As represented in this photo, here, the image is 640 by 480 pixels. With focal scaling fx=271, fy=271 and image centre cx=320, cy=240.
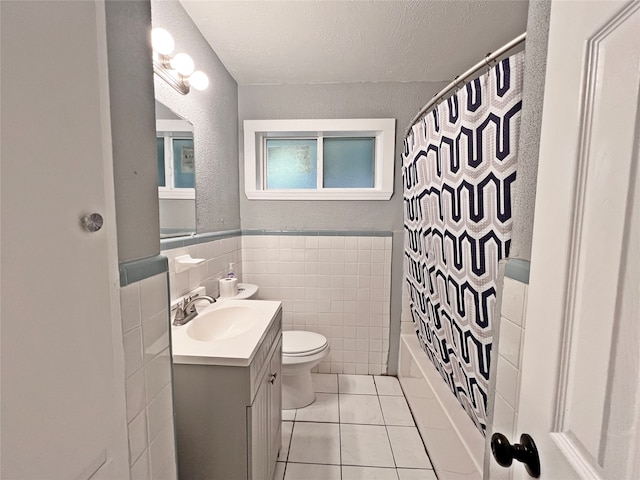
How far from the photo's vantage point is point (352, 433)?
5.39ft

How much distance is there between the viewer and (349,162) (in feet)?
7.31

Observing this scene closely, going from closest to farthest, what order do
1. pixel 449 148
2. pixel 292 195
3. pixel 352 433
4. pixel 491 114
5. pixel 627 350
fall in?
pixel 627 350, pixel 491 114, pixel 449 148, pixel 352 433, pixel 292 195

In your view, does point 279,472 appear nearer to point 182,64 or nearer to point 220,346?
point 220,346

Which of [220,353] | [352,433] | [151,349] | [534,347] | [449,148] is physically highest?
[449,148]

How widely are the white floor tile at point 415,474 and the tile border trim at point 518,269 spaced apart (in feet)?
4.41

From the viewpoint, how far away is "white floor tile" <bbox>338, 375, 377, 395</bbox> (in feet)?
6.68

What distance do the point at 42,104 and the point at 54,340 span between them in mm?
317

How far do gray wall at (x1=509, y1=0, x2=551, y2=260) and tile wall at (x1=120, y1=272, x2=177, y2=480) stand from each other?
0.85 meters

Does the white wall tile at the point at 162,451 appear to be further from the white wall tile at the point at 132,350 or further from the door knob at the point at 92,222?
the door knob at the point at 92,222

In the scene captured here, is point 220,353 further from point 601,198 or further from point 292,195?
point 292,195

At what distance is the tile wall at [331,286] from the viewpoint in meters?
2.15

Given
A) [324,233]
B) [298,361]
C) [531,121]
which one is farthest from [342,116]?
[298,361]

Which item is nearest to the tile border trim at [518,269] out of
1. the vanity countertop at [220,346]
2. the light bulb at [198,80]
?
the vanity countertop at [220,346]

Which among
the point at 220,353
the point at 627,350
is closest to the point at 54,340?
the point at 220,353
